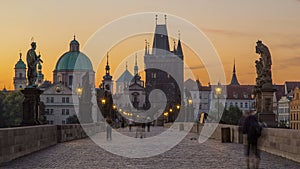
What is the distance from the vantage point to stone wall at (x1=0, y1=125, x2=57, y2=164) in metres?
19.5

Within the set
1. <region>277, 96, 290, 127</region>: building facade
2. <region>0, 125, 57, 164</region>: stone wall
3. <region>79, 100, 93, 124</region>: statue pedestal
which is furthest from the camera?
<region>277, 96, 290, 127</region>: building facade

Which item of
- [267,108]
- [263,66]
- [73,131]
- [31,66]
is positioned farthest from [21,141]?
[73,131]

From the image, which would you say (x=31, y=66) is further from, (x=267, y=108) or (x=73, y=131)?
(x=267, y=108)

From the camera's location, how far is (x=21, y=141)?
73.2 feet

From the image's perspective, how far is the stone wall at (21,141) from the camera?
64.1 ft

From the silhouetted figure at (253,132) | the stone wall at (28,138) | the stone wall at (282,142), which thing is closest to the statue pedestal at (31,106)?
the stone wall at (28,138)

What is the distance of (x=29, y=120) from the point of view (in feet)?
102

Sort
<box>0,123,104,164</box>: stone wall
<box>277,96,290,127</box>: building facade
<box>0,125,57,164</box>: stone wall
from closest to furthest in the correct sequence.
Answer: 1. <box>0,125,57,164</box>: stone wall
2. <box>0,123,104,164</box>: stone wall
3. <box>277,96,290,127</box>: building facade

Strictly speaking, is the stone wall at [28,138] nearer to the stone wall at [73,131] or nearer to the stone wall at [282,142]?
the stone wall at [73,131]

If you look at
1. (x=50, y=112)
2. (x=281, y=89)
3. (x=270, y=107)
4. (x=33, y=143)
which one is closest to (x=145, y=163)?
(x=33, y=143)

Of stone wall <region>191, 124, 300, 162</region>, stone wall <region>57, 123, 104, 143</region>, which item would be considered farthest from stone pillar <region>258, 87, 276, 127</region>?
stone wall <region>57, 123, 104, 143</region>

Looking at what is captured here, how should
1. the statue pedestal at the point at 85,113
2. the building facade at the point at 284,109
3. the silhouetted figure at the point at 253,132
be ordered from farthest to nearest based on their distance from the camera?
the building facade at the point at 284,109 < the statue pedestal at the point at 85,113 < the silhouetted figure at the point at 253,132

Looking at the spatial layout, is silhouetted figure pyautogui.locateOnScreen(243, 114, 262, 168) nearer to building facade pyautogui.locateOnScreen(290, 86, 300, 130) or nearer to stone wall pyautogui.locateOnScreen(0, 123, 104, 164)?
stone wall pyautogui.locateOnScreen(0, 123, 104, 164)

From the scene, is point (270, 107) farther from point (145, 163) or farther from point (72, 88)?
point (72, 88)
